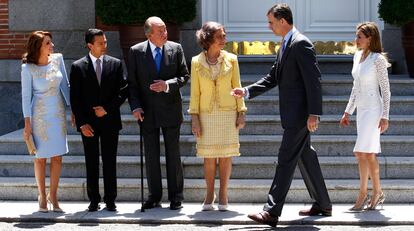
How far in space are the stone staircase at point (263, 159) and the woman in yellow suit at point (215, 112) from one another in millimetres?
450

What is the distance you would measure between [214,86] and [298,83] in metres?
1.00

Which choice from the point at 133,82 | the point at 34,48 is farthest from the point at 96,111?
the point at 34,48

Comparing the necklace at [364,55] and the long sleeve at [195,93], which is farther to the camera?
the long sleeve at [195,93]

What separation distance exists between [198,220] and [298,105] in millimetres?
1446

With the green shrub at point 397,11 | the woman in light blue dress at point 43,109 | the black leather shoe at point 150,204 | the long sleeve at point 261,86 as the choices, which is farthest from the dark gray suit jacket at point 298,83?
the green shrub at point 397,11

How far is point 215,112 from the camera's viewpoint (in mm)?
9812

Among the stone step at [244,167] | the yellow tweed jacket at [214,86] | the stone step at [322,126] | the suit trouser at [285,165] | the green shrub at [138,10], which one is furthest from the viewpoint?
the green shrub at [138,10]

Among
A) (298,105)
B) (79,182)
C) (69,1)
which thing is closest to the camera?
(298,105)

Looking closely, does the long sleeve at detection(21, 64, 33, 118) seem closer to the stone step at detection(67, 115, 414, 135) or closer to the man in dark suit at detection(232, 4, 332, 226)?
the stone step at detection(67, 115, 414, 135)

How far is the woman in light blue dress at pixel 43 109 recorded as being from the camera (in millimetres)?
9852

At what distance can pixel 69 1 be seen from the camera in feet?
42.8

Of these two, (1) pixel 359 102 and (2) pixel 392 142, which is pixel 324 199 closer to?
(1) pixel 359 102

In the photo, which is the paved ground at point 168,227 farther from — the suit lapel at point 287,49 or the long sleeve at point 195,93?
the suit lapel at point 287,49

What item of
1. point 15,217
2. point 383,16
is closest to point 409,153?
point 383,16
